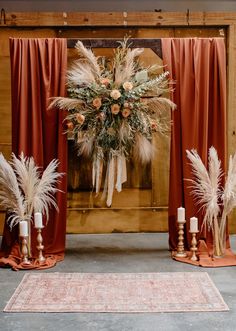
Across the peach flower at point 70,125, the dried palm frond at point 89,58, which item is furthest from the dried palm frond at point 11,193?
the dried palm frond at point 89,58

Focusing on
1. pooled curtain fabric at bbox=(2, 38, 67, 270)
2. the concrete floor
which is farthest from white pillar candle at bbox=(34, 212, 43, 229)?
the concrete floor

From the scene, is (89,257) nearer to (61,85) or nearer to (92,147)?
(92,147)

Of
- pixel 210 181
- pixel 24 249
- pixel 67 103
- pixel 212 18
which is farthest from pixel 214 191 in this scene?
pixel 212 18

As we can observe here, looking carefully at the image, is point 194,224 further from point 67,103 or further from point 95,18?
point 95,18

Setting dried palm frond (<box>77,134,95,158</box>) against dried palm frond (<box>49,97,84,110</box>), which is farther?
dried palm frond (<box>77,134,95,158</box>)

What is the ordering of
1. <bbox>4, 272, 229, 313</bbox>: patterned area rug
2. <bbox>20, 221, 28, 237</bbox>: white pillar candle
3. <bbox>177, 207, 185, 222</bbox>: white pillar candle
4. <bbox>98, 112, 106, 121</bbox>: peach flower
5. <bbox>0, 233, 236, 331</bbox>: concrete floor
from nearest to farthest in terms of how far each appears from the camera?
1. <bbox>0, 233, 236, 331</bbox>: concrete floor
2. <bbox>4, 272, 229, 313</bbox>: patterned area rug
3. <bbox>20, 221, 28, 237</bbox>: white pillar candle
4. <bbox>98, 112, 106, 121</bbox>: peach flower
5. <bbox>177, 207, 185, 222</bbox>: white pillar candle

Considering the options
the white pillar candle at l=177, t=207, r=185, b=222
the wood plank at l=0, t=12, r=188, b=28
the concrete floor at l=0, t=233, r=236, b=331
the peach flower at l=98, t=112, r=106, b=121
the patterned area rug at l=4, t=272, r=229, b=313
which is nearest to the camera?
the concrete floor at l=0, t=233, r=236, b=331

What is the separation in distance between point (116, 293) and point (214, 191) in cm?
141

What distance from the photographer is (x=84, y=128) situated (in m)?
4.49

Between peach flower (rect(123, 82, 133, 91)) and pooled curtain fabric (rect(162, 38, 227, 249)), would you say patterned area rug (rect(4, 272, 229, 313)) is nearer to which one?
pooled curtain fabric (rect(162, 38, 227, 249))

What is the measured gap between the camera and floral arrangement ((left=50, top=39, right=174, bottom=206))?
4.35 m

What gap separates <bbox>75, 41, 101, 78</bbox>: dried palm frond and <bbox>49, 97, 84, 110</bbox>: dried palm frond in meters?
0.31

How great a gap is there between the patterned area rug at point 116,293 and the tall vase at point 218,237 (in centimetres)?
46

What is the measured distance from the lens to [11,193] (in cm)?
431
